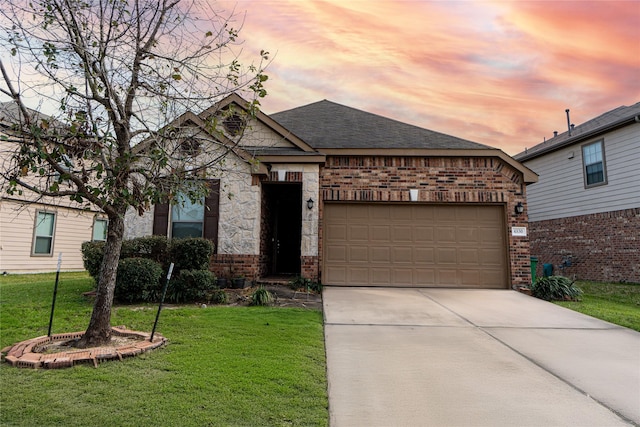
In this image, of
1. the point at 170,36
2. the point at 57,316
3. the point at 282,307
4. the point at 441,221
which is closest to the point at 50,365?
the point at 57,316

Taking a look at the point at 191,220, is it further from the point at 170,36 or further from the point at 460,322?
the point at 460,322

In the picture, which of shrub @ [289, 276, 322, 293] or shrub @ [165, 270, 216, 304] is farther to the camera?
shrub @ [289, 276, 322, 293]

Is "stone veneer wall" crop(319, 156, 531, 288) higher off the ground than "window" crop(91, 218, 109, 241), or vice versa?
"stone veneer wall" crop(319, 156, 531, 288)

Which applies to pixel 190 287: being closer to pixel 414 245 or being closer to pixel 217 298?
pixel 217 298

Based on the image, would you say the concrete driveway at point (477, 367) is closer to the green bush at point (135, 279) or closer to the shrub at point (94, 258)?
the green bush at point (135, 279)

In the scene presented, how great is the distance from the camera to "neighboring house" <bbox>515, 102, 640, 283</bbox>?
11.7 m

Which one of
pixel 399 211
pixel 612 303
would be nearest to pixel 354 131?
pixel 399 211

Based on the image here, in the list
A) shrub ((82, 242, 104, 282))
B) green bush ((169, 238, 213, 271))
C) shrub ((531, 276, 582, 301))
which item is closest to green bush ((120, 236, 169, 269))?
green bush ((169, 238, 213, 271))

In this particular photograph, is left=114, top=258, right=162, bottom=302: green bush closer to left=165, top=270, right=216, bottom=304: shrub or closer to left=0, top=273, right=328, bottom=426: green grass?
left=165, top=270, right=216, bottom=304: shrub

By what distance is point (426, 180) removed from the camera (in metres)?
9.73

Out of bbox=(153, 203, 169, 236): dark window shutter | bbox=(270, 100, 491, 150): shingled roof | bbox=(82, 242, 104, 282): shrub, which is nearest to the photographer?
bbox=(82, 242, 104, 282): shrub

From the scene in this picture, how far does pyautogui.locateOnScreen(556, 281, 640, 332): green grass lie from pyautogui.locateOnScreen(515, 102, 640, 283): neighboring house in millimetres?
1342

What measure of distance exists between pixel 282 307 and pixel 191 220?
391cm

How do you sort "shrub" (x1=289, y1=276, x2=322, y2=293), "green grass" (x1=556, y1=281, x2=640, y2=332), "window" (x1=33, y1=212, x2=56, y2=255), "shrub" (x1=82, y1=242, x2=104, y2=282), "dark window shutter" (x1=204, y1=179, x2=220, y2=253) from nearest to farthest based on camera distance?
"green grass" (x1=556, y1=281, x2=640, y2=332) < "shrub" (x1=82, y1=242, x2=104, y2=282) < "shrub" (x1=289, y1=276, x2=322, y2=293) < "dark window shutter" (x1=204, y1=179, x2=220, y2=253) < "window" (x1=33, y1=212, x2=56, y2=255)
